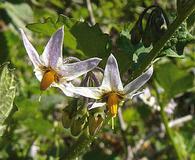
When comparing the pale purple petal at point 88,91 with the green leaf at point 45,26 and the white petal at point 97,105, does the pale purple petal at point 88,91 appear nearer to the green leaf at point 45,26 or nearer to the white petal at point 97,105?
the white petal at point 97,105

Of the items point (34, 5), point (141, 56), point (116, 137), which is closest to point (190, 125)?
point (116, 137)

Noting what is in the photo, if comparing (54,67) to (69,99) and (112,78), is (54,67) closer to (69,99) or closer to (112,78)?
(112,78)

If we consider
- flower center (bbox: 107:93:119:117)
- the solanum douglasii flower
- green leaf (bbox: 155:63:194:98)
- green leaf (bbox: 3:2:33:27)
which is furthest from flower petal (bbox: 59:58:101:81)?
green leaf (bbox: 155:63:194:98)

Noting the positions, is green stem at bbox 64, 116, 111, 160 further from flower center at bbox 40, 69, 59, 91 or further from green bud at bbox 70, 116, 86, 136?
flower center at bbox 40, 69, 59, 91

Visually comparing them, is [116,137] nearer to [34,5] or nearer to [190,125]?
[190,125]

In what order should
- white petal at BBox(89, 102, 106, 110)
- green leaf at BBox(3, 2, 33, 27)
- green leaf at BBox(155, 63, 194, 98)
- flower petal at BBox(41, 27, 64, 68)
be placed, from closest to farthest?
1. flower petal at BBox(41, 27, 64, 68)
2. white petal at BBox(89, 102, 106, 110)
3. green leaf at BBox(3, 2, 33, 27)
4. green leaf at BBox(155, 63, 194, 98)
